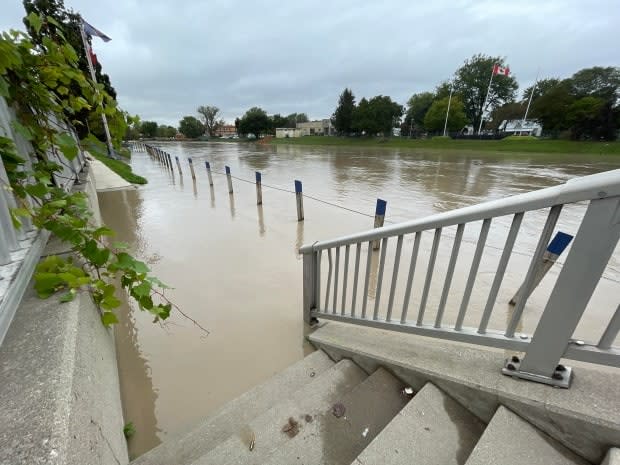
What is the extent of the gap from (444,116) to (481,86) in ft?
50.0

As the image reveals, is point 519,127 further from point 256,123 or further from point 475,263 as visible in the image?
point 475,263

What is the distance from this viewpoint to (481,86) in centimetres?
5384

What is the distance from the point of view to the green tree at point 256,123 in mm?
75250

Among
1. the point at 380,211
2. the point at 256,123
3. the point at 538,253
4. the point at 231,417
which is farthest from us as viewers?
the point at 256,123

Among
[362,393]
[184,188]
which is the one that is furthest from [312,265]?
[184,188]

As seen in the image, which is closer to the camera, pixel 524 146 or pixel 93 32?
pixel 93 32

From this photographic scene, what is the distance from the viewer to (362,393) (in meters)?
1.80

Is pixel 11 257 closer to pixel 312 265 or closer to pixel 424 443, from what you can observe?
pixel 312 265

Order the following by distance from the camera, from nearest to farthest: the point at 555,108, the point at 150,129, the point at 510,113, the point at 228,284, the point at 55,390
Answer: the point at 55,390 < the point at 228,284 < the point at 555,108 < the point at 510,113 < the point at 150,129

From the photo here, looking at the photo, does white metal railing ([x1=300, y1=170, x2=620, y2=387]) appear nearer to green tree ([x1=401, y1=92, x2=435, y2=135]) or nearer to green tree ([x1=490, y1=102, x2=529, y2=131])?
green tree ([x1=490, y1=102, x2=529, y2=131])

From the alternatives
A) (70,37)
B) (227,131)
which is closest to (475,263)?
(70,37)

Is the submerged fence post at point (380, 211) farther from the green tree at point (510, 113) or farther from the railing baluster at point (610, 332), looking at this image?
the green tree at point (510, 113)

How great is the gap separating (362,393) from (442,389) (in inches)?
19.7

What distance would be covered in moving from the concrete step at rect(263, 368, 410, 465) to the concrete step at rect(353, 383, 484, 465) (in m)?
0.24
